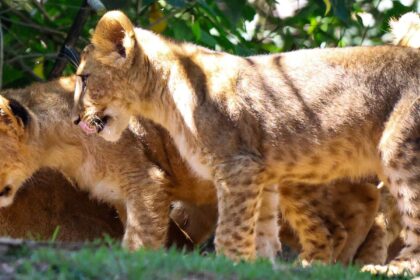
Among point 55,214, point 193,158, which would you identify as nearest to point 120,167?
point 55,214

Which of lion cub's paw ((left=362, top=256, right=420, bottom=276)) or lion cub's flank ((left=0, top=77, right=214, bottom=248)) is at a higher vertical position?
lion cub's paw ((left=362, top=256, right=420, bottom=276))

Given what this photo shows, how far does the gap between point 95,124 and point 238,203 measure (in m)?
1.21

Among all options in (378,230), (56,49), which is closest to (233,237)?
(378,230)

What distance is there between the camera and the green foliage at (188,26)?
10078mm

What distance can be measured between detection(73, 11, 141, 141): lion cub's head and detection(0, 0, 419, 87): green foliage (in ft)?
5.11

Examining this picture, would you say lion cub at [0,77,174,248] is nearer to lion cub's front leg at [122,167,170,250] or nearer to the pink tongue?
lion cub's front leg at [122,167,170,250]

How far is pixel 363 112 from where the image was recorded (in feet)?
25.0

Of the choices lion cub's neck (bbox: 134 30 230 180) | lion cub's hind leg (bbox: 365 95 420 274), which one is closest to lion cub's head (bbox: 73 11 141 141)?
lion cub's neck (bbox: 134 30 230 180)

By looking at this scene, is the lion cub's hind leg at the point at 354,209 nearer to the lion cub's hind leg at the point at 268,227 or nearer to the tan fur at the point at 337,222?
the tan fur at the point at 337,222

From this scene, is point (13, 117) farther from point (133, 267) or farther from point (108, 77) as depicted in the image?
point (133, 267)

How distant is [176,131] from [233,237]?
0.84 meters

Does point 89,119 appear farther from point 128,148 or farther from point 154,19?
point 154,19

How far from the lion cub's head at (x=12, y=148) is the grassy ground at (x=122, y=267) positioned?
2.78m

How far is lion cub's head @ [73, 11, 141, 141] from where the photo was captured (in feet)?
26.2
